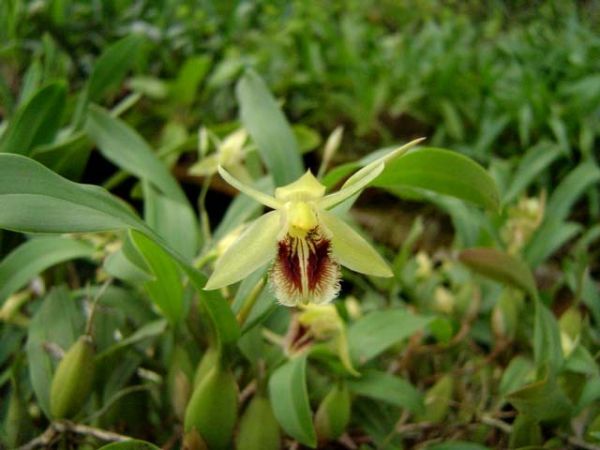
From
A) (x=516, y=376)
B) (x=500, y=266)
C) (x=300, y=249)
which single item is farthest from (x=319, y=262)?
(x=516, y=376)

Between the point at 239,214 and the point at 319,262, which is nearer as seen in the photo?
the point at 319,262

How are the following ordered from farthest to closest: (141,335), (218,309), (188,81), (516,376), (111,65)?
(188,81) → (111,65) → (516,376) → (141,335) → (218,309)

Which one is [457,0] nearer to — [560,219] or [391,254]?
[391,254]

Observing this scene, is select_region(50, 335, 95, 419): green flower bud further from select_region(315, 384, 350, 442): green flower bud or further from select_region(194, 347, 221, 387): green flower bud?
select_region(315, 384, 350, 442): green flower bud

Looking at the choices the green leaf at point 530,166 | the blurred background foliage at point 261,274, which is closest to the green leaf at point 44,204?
the blurred background foliage at point 261,274

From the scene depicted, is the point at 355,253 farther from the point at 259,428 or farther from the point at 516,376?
the point at 516,376

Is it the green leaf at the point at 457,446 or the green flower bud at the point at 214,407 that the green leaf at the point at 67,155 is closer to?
the green flower bud at the point at 214,407

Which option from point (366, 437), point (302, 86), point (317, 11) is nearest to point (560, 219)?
point (366, 437)

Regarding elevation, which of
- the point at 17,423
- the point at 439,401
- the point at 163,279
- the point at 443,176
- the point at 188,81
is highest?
the point at 443,176
